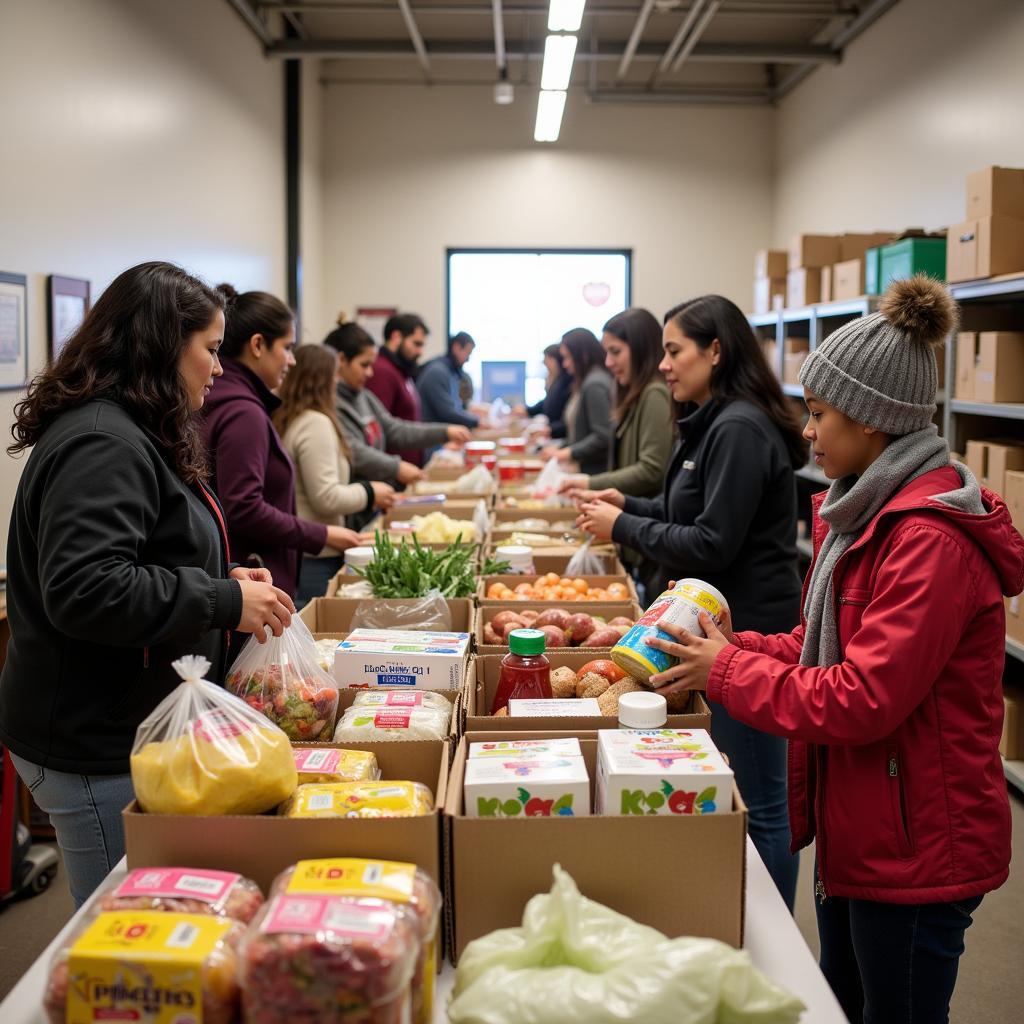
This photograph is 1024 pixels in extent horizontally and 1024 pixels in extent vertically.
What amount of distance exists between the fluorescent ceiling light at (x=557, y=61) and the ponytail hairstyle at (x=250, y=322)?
3715mm

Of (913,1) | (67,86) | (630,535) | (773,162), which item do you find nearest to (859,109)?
(913,1)

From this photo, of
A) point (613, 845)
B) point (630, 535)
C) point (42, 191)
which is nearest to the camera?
point (613, 845)

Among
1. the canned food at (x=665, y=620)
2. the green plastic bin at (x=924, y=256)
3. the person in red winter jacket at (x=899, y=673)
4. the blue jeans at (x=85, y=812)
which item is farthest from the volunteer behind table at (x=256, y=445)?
the green plastic bin at (x=924, y=256)

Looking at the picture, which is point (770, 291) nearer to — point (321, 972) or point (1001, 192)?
point (1001, 192)

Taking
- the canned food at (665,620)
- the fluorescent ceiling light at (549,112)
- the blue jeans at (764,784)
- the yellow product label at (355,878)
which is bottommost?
the blue jeans at (764,784)

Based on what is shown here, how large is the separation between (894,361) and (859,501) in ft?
0.71

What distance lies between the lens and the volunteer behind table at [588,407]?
5266mm

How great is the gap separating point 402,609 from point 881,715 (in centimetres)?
123

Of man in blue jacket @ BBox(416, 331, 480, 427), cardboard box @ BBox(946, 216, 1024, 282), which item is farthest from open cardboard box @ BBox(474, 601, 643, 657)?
man in blue jacket @ BBox(416, 331, 480, 427)

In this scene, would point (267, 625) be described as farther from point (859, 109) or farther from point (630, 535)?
point (859, 109)

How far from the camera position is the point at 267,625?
67.8 inches

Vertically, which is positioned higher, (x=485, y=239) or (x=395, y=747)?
(x=485, y=239)

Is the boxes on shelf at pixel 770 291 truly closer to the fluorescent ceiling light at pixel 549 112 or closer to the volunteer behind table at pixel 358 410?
the fluorescent ceiling light at pixel 549 112

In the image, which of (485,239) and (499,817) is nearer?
(499,817)
